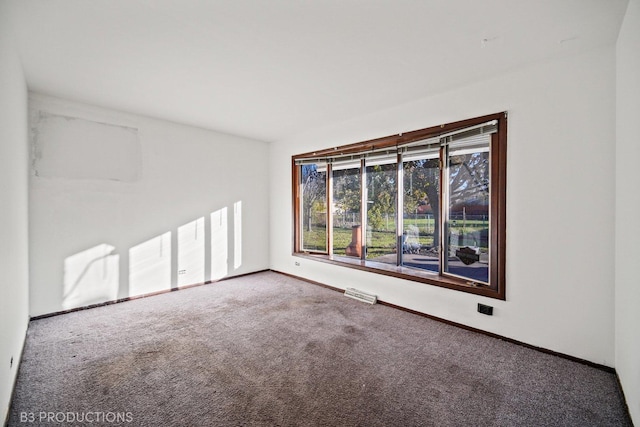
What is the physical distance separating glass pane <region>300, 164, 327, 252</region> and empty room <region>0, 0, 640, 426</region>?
21.0 inches

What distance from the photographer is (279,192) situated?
5609 mm

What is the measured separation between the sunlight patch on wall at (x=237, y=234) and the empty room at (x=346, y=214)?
0.74m

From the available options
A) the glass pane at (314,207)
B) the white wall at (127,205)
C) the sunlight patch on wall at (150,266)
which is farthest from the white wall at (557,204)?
the sunlight patch on wall at (150,266)

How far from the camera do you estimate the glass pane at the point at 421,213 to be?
3.57 meters

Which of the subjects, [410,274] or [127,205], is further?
[127,205]

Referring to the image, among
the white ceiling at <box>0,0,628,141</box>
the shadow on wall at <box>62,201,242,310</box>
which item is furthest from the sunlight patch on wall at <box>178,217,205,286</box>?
the white ceiling at <box>0,0,628,141</box>

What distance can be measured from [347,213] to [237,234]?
85.4 inches

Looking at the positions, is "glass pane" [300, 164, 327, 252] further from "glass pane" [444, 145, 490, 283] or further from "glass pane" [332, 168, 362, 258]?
"glass pane" [444, 145, 490, 283]

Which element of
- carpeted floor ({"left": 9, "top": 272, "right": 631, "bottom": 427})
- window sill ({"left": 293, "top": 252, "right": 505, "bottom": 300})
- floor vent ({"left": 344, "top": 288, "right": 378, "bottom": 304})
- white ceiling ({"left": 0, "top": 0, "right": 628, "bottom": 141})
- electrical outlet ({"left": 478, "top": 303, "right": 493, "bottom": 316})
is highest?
white ceiling ({"left": 0, "top": 0, "right": 628, "bottom": 141})

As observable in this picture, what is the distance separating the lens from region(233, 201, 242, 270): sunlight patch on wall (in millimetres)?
5242

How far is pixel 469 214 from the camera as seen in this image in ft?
10.5

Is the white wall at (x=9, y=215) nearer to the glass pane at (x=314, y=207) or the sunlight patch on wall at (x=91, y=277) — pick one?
the sunlight patch on wall at (x=91, y=277)

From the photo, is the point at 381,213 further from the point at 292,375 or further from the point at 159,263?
the point at 159,263

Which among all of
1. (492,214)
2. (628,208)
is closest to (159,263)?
(492,214)
